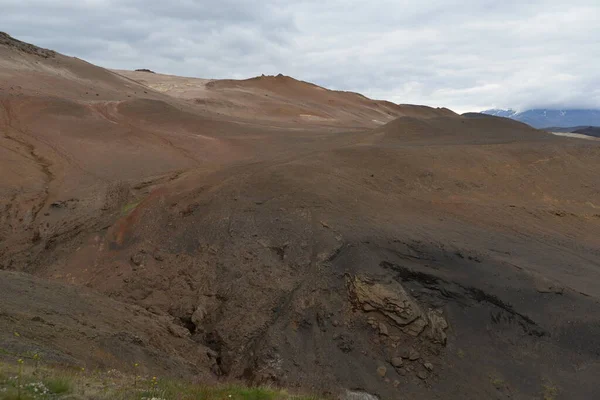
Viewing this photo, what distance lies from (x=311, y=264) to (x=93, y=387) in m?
6.48

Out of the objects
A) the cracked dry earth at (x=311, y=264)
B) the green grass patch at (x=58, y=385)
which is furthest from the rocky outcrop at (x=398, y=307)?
the green grass patch at (x=58, y=385)

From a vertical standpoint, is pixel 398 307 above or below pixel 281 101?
below

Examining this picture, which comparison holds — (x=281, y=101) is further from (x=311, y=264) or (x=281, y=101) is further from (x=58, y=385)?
(x=58, y=385)

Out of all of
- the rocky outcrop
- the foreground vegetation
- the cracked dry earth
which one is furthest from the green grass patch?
the rocky outcrop

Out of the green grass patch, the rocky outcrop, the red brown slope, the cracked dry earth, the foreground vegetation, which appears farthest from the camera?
the red brown slope

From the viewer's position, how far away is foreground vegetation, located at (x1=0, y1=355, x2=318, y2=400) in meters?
4.94

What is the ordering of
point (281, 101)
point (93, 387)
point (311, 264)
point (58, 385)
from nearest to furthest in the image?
1. point (58, 385)
2. point (93, 387)
3. point (311, 264)
4. point (281, 101)

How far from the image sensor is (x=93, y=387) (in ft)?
17.8

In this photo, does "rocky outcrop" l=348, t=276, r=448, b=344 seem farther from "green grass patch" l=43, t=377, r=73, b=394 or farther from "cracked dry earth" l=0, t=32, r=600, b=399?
"green grass patch" l=43, t=377, r=73, b=394

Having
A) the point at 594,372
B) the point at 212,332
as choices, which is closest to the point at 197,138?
the point at 212,332

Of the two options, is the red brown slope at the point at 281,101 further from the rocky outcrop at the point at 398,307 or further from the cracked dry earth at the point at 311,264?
the rocky outcrop at the point at 398,307

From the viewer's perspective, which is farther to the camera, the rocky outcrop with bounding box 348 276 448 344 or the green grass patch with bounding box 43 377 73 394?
the rocky outcrop with bounding box 348 276 448 344

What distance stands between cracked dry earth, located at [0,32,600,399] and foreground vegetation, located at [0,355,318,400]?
887 millimetres

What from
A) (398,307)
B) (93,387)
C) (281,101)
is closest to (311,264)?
(398,307)
